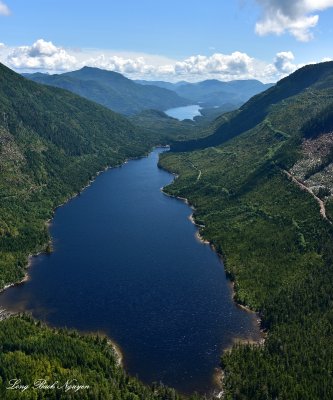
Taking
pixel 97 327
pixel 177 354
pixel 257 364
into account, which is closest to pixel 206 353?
pixel 177 354

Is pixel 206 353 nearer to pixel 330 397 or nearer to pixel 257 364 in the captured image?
pixel 257 364

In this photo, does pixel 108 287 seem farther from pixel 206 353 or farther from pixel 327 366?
pixel 327 366

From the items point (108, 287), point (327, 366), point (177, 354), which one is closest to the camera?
point (327, 366)

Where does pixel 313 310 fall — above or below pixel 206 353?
above

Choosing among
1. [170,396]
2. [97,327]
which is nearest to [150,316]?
[97,327]

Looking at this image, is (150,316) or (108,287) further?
(108,287)

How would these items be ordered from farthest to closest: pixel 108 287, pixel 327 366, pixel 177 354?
1. pixel 108 287
2. pixel 177 354
3. pixel 327 366
